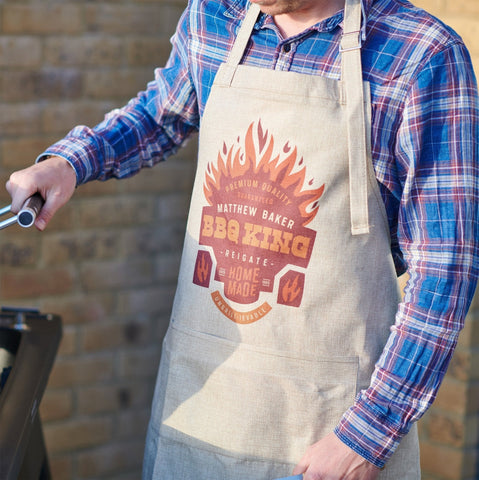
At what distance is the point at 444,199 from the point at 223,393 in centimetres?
50

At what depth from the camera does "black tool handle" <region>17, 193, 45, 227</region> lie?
52.0 inches

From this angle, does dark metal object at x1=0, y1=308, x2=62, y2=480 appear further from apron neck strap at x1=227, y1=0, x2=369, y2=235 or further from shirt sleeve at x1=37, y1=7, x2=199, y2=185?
apron neck strap at x1=227, y1=0, x2=369, y2=235

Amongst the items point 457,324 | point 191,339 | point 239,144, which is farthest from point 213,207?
point 457,324

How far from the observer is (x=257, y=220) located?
4.59 feet

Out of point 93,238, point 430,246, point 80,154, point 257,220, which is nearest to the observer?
point 430,246

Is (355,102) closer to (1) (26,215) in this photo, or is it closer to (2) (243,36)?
(2) (243,36)

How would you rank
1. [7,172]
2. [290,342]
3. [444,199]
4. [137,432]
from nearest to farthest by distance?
[444,199]
[290,342]
[7,172]
[137,432]

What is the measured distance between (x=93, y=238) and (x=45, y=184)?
96cm

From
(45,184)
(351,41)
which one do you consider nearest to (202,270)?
(45,184)

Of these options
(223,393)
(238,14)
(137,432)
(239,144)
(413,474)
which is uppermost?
(238,14)

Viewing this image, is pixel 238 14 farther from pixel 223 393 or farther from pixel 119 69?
pixel 119 69

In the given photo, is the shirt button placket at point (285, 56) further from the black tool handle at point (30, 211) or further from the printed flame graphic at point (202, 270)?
the black tool handle at point (30, 211)

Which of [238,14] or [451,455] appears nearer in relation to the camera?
[238,14]

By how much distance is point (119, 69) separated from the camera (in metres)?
2.40
